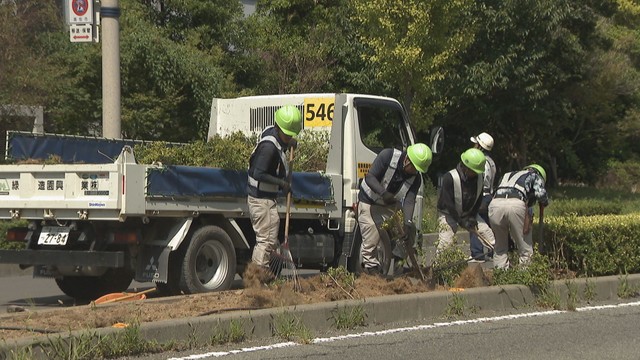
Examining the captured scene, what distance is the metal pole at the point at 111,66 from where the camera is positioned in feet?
49.0

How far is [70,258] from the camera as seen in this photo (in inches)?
403

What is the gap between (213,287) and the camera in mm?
10914

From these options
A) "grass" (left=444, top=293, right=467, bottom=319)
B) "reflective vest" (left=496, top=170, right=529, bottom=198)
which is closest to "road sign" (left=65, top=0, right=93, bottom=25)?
"reflective vest" (left=496, top=170, right=529, bottom=198)

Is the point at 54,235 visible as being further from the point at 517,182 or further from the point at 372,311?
the point at 517,182

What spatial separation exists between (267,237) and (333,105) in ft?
9.64

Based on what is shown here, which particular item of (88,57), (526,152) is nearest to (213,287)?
(88,57)

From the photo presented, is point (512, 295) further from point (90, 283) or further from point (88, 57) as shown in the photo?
point (88, 57)

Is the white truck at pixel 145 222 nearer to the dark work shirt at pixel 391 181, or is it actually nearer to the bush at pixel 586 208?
the dark work shirt at pixel 391 181

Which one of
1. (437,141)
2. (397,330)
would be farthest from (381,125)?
(397,330)

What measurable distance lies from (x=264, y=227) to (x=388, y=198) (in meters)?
1.46

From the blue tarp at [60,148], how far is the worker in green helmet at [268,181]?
2600 mm

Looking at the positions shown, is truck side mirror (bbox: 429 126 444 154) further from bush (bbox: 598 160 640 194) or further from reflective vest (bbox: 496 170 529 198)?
bush (bbox: 598 160 640 194)

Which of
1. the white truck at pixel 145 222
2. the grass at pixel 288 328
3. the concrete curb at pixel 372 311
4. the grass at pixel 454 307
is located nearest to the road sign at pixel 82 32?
the white truck at pixel 145 222

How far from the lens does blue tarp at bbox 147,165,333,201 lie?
1026 cm
